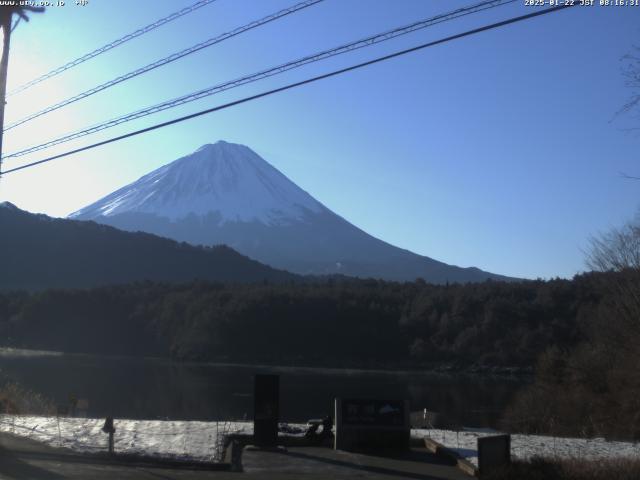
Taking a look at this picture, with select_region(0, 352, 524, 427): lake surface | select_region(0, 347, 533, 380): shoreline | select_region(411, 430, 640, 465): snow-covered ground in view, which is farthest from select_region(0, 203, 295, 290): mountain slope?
select_region(411, 430, 640, 465): snow-covered ground

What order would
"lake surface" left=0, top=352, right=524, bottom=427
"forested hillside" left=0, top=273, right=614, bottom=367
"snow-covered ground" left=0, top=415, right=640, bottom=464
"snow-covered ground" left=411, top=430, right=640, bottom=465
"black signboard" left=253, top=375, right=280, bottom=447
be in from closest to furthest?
"snow-covered ground" left=411, top=430, right=640, bottom=465 < "snow-covered ground" left=0, top=415, right=640, bottom=464 < "black signboard" left=253, top=375, right=280, bottom=447 < "lake surface" left=0, top=352, right=524, bottom=427 < "forested hillside" left=0, top=273, right=614, bottom=367

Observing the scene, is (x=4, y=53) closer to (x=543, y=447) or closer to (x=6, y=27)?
(x=6, y=27)

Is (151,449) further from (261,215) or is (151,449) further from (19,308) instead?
(261,215)

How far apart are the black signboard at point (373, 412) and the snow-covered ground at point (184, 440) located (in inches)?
42.0

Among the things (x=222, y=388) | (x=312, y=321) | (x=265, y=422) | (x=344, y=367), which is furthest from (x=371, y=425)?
(x=312, y=321)

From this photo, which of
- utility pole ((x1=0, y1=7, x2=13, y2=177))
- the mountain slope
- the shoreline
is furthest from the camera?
the mountain slope

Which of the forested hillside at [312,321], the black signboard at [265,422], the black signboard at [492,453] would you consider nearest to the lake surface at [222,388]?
the forested hillside at [312,321]

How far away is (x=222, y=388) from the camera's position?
47750 mm

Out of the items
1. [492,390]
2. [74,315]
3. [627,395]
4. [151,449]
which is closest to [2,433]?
[151,449]

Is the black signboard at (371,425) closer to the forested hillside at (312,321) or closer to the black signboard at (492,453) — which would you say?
the black signboard at (492,453)

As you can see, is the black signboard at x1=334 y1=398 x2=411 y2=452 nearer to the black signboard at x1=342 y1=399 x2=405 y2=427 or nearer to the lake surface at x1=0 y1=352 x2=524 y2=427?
the black signboard at x1=342 y1=399 x2=405 y2=427

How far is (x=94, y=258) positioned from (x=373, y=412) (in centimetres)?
10938

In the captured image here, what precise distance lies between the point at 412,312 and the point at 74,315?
121 feet

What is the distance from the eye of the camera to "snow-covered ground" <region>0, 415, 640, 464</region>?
13.4 metres
